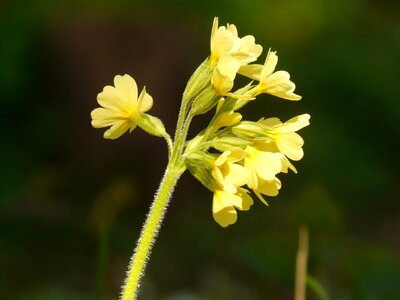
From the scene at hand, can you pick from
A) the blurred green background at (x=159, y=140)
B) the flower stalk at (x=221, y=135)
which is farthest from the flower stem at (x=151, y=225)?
the blurred green background at (x=159, y=140)

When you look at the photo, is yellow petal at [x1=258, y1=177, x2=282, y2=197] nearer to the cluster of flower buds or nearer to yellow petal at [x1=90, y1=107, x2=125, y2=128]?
the cluster of flower buds

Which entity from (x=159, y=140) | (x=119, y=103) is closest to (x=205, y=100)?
(x=119, y=103)

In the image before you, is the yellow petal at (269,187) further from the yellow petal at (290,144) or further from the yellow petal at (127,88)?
the yellow petal at (127,88)

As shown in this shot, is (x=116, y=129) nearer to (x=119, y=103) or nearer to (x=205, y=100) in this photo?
(x=119, y=103)

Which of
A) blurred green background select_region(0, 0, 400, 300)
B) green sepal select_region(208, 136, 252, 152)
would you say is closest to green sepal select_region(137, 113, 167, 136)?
green sepal select_region(208, 136, 252, 152)
